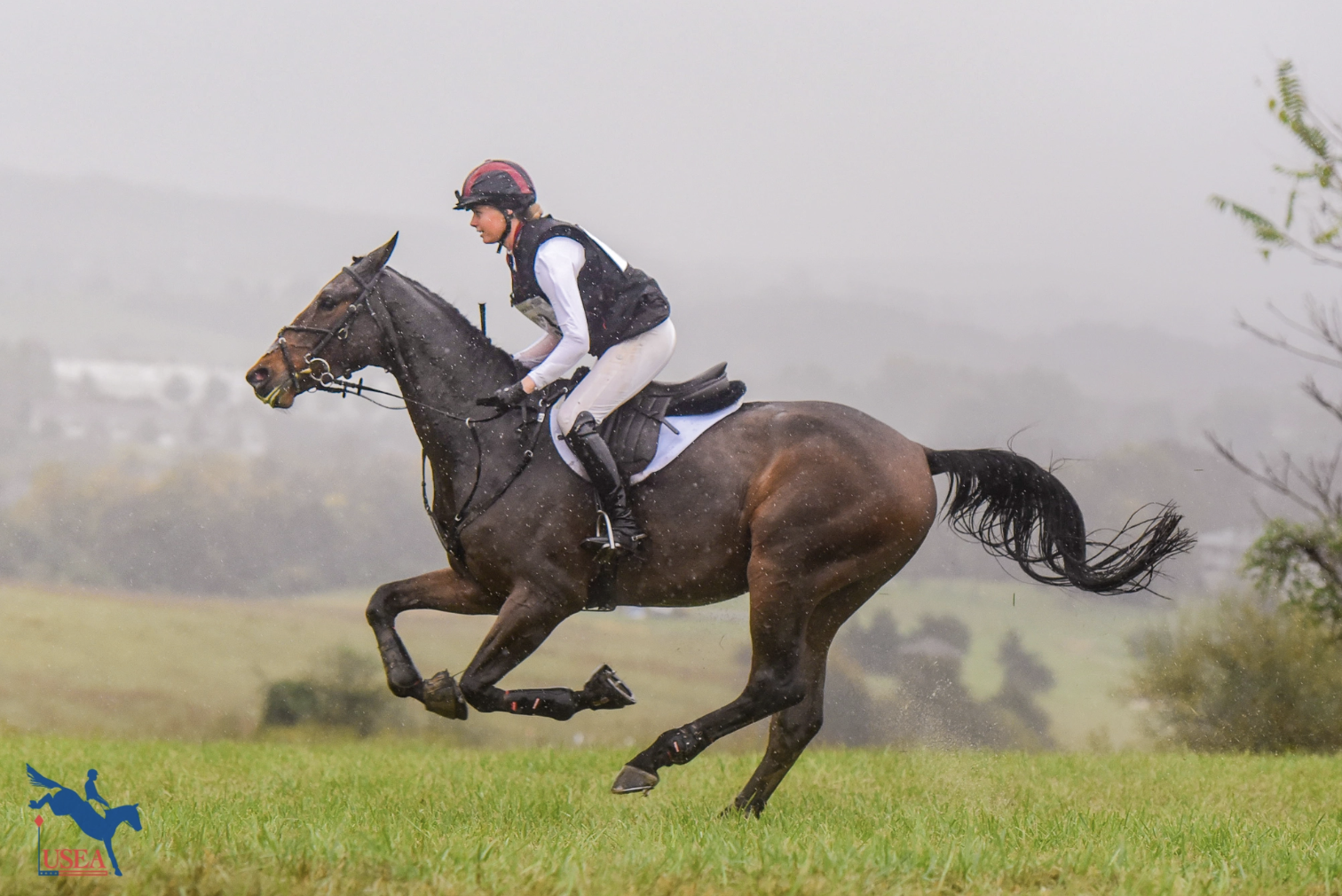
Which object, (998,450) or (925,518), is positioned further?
(998,450)

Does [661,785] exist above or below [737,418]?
below

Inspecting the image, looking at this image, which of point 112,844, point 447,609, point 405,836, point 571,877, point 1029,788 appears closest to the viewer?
point 571,877

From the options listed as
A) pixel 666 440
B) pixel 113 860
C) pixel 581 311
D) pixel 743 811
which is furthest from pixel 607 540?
pixel 113 860

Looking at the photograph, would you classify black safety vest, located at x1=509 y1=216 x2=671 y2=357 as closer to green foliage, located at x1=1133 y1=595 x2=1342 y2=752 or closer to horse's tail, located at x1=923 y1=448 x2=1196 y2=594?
horse's tail, located at x1=923 y1=448 x2=1196 y2=594

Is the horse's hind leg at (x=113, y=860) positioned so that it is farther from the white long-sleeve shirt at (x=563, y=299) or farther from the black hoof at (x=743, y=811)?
the black hoof at (x=743, y=811)

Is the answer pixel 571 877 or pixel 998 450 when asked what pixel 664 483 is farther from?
pixel 571 877

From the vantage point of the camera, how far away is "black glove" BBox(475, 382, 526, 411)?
19.5 feet

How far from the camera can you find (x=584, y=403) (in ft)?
19.6

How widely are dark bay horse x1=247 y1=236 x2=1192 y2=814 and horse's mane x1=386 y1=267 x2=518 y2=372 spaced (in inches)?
0.5

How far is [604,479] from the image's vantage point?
585cm

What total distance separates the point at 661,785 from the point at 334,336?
374 centimetres

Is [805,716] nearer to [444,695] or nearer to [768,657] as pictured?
[768,657]

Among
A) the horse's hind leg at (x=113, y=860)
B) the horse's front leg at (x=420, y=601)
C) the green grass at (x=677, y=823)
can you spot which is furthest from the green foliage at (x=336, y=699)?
the horse's hind leg at (x=113, y=860)

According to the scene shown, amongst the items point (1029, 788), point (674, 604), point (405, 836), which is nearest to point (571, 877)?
point (405, 836)
